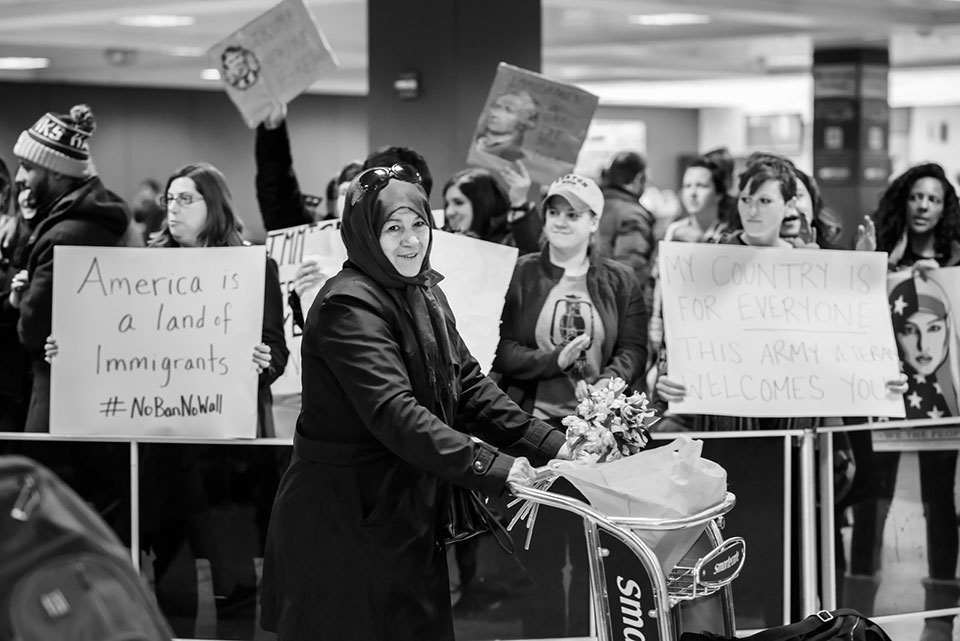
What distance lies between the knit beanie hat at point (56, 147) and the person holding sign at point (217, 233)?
0.45m

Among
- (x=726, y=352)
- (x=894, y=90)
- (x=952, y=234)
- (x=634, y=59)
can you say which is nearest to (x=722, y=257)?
(x=726, y=352)

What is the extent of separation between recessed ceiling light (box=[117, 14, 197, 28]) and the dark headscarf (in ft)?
31.1

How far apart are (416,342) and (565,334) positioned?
149cm

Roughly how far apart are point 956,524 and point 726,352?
1079mm

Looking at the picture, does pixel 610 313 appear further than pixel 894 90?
No

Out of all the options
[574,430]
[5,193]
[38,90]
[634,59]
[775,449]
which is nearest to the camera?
[574,430]

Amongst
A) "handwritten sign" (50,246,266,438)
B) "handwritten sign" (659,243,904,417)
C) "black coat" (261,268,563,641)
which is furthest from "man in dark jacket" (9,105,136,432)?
"handwritten sign" (659,243,904,417)

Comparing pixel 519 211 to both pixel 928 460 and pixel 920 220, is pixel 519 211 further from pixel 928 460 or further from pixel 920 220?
pixel 928 460

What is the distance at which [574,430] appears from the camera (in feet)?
10.6

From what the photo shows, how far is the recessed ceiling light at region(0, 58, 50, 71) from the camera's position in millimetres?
15680

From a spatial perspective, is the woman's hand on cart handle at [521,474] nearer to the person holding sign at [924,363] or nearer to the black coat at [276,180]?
the person holding sign at [924,363]

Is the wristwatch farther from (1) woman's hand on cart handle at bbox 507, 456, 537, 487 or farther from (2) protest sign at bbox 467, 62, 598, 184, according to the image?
(1) woman's hand on cart handle at bbox 507, 456, 537, 487

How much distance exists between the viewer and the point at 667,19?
41.5 feet

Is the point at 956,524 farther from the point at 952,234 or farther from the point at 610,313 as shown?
the point at 610,313
